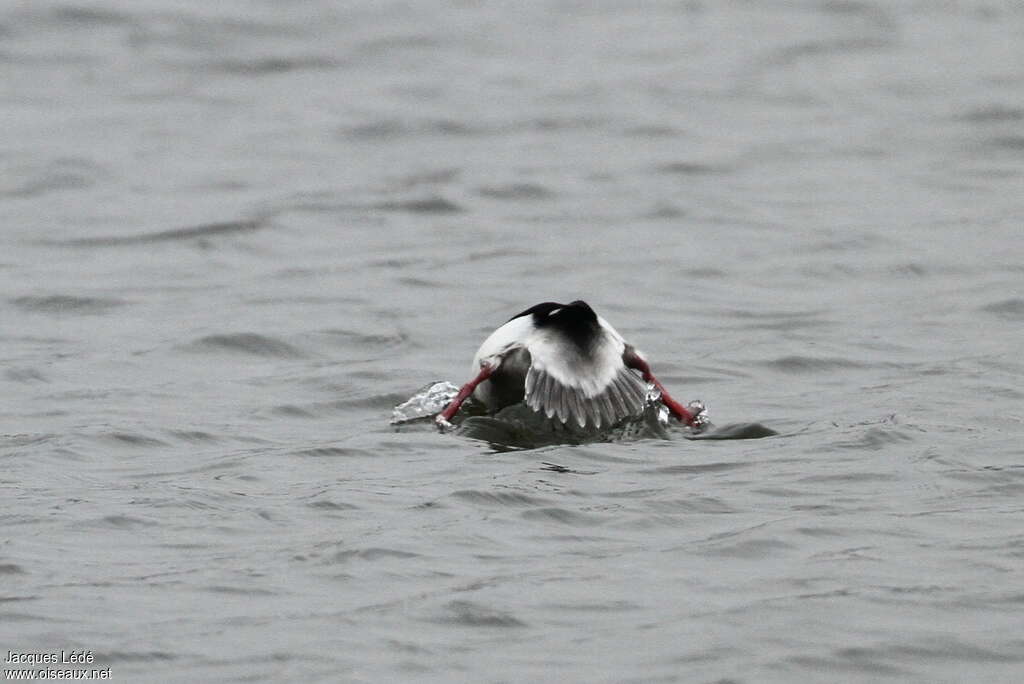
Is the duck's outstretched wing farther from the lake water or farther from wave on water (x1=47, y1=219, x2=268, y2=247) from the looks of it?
wave on water (x1=47, y1=219, x2=268, y2=247)

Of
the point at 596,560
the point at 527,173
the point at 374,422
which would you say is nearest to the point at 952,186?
the point at 527,173

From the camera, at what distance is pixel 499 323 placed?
34.2 feet

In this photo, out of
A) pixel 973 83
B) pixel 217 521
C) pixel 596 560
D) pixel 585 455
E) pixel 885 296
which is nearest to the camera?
pixel 596 560

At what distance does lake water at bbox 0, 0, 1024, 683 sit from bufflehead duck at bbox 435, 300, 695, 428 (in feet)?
0.65

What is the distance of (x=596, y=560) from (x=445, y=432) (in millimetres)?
1912

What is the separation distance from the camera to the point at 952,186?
14102 millimetres

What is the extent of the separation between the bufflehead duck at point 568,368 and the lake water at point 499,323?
0.65ft

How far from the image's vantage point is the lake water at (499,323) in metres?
5.34

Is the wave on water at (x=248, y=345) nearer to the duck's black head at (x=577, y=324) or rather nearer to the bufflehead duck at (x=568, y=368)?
the bufflehead duck at (x=568, y=368)

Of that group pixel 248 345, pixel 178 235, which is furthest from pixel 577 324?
pixel 178 235

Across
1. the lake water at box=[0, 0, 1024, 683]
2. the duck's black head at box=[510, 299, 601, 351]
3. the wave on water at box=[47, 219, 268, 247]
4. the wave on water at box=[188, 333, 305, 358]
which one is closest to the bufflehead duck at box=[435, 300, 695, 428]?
the duck's black head at box=[510, 299, 601, 351]

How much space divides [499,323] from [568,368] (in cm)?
308

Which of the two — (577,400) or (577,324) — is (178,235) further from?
(577,400)

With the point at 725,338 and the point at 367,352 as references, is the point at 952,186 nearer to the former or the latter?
the point at 725,338
